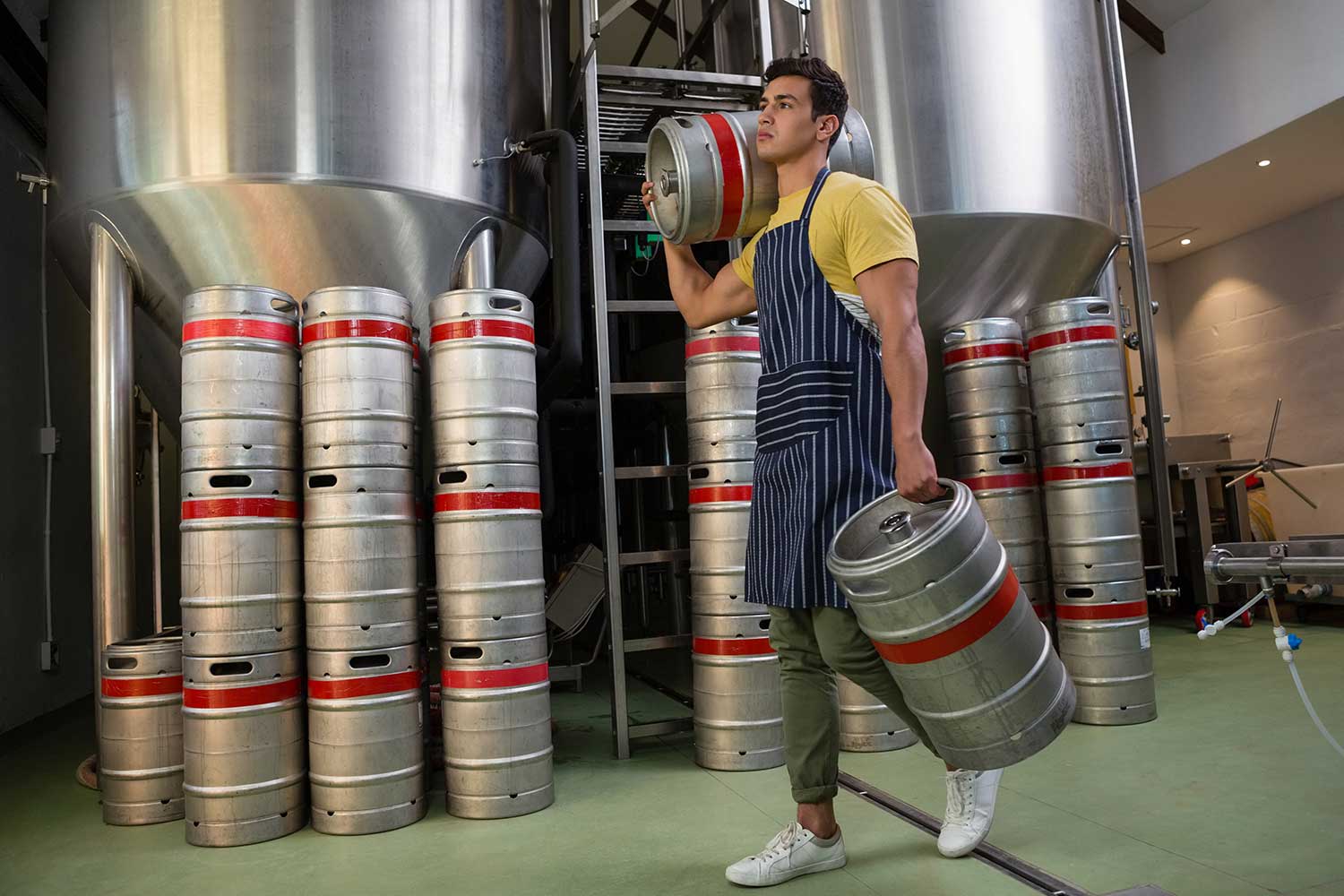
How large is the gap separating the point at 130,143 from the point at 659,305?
2.01 m

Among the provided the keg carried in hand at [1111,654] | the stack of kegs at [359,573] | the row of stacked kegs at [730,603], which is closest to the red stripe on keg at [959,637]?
the row of stacked kegs at [730,603]

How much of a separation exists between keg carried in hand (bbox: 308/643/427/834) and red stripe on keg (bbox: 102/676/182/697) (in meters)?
0.55

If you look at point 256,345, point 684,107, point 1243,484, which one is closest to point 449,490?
point 256,345

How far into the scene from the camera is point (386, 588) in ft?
9.78

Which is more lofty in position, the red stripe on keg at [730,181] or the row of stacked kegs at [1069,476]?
the red stripe on keg at [730,181]

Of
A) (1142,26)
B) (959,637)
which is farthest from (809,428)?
(1142,26)

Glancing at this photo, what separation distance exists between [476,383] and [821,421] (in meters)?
1.35

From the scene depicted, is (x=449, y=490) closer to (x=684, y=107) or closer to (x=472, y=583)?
(x=472, y=583)

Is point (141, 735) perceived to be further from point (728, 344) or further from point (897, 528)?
point (897, 528)

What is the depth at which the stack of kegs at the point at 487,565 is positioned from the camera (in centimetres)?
299

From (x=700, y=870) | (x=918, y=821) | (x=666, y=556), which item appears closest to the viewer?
(x=700, y=870)

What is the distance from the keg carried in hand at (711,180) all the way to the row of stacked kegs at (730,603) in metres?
0.83

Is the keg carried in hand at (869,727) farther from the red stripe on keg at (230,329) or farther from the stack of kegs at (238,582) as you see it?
the red stripe on keg at (230,329)

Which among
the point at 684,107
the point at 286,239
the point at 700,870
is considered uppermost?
the point at 684,107
